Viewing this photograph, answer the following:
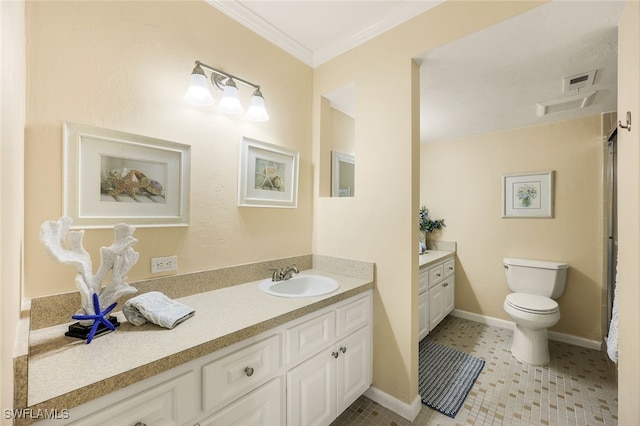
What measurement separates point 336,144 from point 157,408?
2.05 metres

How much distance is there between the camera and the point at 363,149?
1.86 m

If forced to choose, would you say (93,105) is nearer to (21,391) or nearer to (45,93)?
(45,93)

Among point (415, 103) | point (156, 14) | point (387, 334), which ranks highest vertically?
point (156, 14)

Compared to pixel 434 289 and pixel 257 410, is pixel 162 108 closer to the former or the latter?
pixel 257 410

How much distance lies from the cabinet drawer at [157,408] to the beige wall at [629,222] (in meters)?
1.64

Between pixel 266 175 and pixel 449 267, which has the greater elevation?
pixel 266 175

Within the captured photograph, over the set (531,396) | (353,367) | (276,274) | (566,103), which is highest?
(566,103)

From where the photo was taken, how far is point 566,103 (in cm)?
218

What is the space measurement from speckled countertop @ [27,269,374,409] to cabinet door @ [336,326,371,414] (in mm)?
418

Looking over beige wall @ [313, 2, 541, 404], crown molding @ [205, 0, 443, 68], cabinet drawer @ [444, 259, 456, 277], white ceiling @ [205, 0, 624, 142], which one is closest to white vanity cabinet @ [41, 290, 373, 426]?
beige wall @ [313, 2, 541, 404]

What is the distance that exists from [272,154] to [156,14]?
37.0 inches

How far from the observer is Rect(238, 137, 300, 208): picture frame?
1.70 meters

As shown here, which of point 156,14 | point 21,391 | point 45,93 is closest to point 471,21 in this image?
point 156,14

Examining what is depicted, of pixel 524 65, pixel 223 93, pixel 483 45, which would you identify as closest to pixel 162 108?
pixel 223 93
